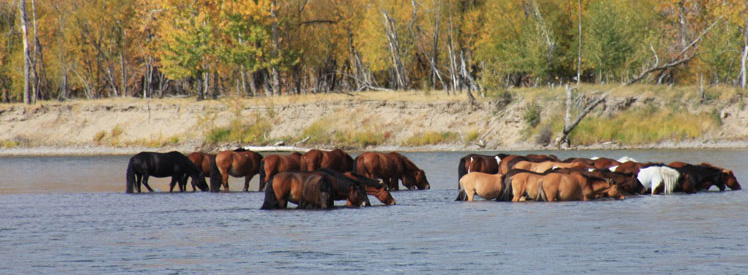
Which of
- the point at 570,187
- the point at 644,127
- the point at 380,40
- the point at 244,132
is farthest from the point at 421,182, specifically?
the point at 380,40

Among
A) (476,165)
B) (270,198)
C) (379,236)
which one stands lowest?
(379,236)

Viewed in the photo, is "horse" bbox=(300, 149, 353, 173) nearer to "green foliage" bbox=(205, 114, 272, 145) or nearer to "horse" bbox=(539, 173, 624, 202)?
"horse" bbox=(539, 173, 624, 202)

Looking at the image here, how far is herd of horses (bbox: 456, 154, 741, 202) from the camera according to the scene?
2133 cm

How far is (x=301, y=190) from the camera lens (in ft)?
63.6

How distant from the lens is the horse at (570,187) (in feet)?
69.7

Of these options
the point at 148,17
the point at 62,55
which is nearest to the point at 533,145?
the point at 148,17

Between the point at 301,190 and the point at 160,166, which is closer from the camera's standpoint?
the point at 301,190

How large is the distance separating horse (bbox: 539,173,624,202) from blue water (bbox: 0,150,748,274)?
374mm

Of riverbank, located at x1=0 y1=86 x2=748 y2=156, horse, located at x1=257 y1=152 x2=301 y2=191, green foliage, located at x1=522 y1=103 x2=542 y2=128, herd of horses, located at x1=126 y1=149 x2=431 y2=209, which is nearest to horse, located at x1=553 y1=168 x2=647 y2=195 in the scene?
herd of horses, located at x1=126 y1=149 x2=431 y2=209

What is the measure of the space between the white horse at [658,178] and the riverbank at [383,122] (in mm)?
30547

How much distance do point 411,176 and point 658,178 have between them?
643cm

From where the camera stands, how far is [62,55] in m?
80.4

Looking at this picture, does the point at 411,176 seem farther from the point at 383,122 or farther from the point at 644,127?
the point at 383,122

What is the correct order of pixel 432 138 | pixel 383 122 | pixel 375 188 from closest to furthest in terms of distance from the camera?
pixel 375 188
pixel 432 138
pixel 383 122
